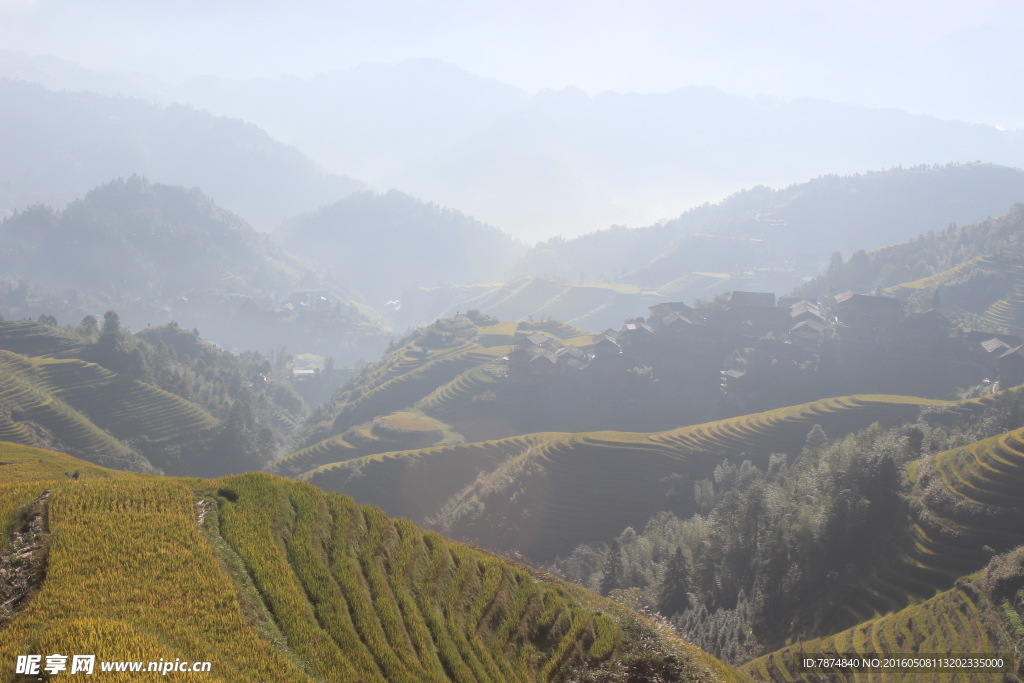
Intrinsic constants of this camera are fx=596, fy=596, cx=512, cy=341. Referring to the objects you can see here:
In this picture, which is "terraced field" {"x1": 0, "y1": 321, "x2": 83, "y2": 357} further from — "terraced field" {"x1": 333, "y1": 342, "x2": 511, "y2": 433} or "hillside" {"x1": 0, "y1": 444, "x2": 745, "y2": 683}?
"hillside" {"x1": 0, "y1": 444, "x2": 745, "y2": 683}

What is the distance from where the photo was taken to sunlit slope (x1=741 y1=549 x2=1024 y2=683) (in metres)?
18.6

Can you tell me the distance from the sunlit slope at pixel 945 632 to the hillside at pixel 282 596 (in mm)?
8050

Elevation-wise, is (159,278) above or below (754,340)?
above

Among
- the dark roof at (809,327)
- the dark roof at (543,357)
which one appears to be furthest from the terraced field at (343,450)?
the dark roof at (809,327)

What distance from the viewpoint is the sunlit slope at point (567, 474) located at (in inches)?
1539

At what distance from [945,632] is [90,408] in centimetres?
6701

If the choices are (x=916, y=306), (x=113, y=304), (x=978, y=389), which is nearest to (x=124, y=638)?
(x=978, y=389)

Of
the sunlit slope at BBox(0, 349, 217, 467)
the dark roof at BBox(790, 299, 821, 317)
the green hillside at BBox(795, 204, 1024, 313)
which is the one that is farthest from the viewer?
the green hillside at BBox(795, 204, 1024, 313)

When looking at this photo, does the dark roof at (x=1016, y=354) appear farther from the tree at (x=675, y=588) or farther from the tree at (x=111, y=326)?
the tree at (x=111, y=326)

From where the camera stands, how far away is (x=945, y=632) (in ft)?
64.7

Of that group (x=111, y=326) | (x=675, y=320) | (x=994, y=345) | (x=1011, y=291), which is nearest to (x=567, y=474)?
(x=675, y=320)

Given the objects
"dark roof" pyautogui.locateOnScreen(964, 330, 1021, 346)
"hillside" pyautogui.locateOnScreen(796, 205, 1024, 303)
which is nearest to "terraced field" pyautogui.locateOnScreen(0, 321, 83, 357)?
"dark roof" pyautogui.locateOnScreen(964, 330, 1021, 346)

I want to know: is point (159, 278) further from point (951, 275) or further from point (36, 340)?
point (951, 275)

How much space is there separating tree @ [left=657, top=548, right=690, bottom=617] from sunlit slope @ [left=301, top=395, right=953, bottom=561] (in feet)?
34.2
